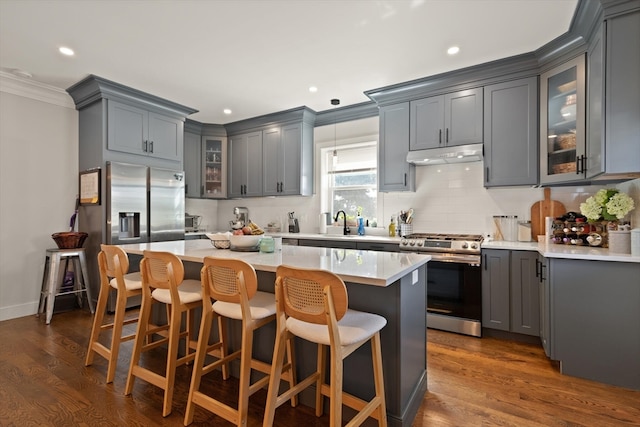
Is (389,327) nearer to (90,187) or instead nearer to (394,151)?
(394,151)

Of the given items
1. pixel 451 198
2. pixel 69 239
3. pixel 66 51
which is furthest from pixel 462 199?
pixel 69 239

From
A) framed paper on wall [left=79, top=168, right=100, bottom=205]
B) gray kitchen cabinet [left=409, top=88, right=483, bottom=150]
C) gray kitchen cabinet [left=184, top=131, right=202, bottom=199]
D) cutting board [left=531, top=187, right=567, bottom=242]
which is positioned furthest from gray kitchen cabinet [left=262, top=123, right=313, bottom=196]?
cutting board [left=531, top=187, right=567, bottom=242]

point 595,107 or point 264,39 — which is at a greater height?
point 264,39

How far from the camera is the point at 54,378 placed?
2314 millimetres

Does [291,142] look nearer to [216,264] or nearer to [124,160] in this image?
[124,160]

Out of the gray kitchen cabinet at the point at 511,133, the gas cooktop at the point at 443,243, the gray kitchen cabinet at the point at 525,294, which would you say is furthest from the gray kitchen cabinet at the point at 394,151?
the gray kitchen cabinet at the point at 525,294

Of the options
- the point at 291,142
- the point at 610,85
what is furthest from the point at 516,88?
the point at 291,142

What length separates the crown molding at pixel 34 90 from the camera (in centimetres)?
361

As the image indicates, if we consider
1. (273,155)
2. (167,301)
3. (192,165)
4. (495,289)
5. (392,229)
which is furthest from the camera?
(192,165)

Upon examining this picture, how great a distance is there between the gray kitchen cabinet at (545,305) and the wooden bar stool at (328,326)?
163cm

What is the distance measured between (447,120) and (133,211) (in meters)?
3.82

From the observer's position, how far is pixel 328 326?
1.34 m

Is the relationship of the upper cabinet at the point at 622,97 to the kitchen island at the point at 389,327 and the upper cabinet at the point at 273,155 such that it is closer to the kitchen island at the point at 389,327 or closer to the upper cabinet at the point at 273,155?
the kitchen island at the point at 389,327

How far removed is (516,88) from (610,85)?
102 cm
